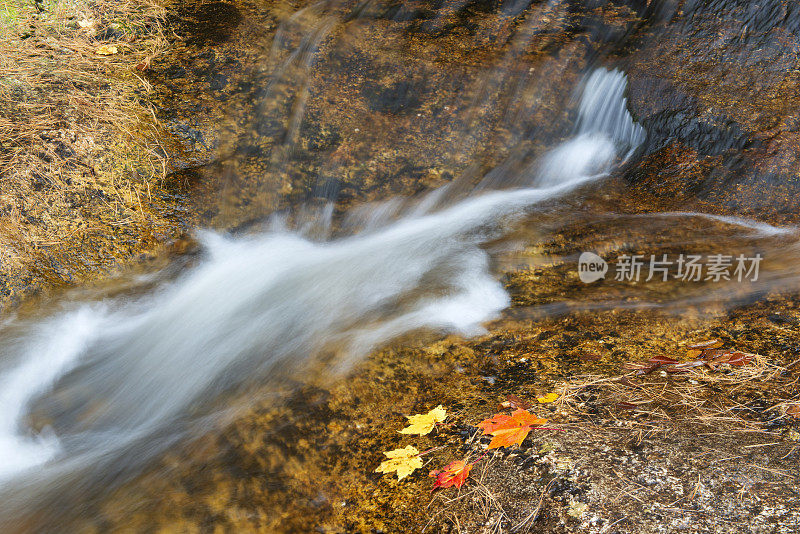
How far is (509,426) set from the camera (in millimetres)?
2195

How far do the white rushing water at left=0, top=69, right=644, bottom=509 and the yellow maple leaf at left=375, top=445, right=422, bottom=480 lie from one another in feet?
2.44

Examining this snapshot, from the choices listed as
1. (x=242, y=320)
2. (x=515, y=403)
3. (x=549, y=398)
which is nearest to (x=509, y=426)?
(x=515, y=403)

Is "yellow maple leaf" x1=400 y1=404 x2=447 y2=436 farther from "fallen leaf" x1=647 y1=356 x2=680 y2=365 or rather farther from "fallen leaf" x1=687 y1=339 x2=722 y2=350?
"fallen leaf" x1=687 y1=339 x2=722 y2=350

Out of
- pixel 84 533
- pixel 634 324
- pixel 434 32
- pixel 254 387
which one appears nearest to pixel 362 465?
pixel 254 387

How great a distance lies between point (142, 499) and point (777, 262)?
3.70 m

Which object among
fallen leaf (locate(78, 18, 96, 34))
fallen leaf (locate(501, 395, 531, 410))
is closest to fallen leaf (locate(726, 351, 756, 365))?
fallen leaf (locate(501, 395, 531, 410))

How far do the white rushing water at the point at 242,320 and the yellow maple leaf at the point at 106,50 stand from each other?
7.48 feet

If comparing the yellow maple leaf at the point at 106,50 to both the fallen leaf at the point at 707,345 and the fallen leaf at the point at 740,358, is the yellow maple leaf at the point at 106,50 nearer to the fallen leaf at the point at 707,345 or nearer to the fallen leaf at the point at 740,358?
the fallen leaf at the point at 707,345

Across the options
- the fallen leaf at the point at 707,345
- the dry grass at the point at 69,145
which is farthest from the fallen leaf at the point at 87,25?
the fallen leaf at the point at 707,345

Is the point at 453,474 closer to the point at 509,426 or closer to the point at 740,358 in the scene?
the point at 509,426

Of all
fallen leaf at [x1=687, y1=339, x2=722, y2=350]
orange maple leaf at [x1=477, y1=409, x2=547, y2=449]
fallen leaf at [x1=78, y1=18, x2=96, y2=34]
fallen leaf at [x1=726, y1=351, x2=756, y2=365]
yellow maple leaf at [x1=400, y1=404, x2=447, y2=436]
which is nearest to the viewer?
orange maple leaf at [x1=477, y1=409, x2=547, y2=449]

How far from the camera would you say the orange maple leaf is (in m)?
2.12

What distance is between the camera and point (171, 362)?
3.40m

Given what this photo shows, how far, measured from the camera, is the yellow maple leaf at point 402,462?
2.13 metres
